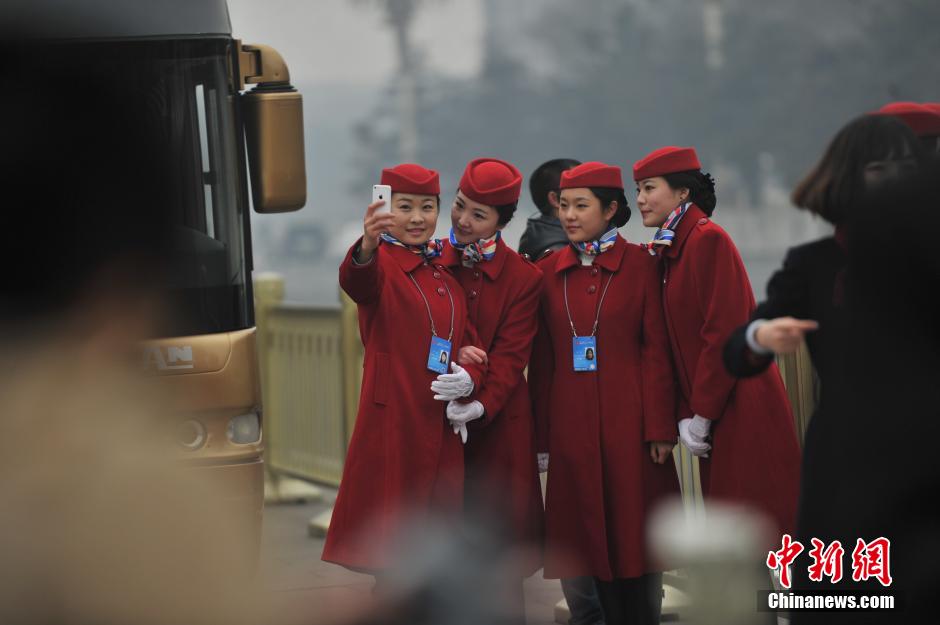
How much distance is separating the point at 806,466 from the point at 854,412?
21 cm

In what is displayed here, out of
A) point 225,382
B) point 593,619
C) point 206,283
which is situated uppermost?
point 206,283

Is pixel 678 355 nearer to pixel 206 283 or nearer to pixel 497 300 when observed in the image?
pixel 497 300

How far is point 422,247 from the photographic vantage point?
195 inches

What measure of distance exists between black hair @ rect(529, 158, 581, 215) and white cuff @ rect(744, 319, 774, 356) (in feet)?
8.00

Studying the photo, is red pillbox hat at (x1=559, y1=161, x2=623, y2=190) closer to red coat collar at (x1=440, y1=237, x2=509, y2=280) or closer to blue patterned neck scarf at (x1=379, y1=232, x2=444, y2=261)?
red coat collar at (x1=440, y1=237, x2=509, y2=280)

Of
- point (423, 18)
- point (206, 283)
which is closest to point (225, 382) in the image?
point (206, 283)

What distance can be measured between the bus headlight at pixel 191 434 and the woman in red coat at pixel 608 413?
1379 mm

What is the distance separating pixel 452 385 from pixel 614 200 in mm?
885

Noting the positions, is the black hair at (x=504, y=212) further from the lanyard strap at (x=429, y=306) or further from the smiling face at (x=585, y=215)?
the lanyard strap at (x=429, y=306)

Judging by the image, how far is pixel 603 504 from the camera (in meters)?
4.92

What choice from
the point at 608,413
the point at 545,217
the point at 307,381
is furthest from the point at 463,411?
the point at 307,381

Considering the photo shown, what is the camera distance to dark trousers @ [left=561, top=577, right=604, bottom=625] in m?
5.43

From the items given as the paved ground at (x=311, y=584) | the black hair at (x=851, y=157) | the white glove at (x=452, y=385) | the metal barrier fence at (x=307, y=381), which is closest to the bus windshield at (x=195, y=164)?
the white glove at (x=452, y=385)

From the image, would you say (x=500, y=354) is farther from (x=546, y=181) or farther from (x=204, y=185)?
(x=204, y=185)
